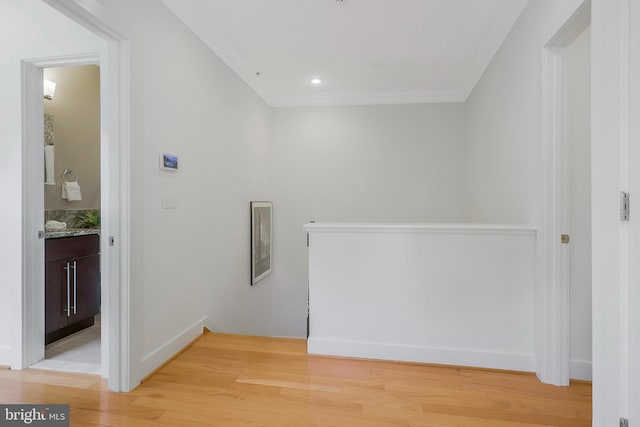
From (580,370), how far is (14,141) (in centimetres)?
399

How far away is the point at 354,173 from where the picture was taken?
4441 mm

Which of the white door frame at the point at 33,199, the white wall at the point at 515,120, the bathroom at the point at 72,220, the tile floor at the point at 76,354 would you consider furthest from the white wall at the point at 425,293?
the white door frame at the point at 33,199

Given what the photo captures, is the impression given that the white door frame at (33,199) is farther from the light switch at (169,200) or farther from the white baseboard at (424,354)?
the white baseboard at (424,354)

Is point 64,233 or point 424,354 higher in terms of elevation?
point 64,233

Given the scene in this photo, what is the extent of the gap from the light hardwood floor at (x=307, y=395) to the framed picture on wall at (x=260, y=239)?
1.64 m

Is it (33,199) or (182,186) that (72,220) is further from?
(182,186)

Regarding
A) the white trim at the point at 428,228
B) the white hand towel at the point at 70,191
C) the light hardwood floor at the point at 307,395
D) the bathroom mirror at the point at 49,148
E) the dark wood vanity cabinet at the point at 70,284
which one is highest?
the bathroom mirror at the point at 49,148

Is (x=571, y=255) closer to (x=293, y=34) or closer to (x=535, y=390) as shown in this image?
(x=535, y=390)

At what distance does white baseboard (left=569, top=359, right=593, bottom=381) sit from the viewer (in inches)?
75.9

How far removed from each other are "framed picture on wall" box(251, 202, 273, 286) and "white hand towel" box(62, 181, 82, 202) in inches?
71.2

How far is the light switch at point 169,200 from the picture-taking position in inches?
86.7

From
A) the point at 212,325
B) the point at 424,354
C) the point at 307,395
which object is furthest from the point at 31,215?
the point at 424,354

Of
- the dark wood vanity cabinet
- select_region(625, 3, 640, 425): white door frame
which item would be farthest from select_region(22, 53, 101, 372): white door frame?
select_region(625, 3, 640, 425): white door frame

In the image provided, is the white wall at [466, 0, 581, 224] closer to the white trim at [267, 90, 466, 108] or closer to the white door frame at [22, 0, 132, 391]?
the white trim at [267, 90, 466, 108]
